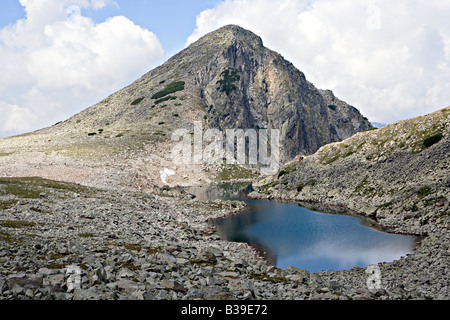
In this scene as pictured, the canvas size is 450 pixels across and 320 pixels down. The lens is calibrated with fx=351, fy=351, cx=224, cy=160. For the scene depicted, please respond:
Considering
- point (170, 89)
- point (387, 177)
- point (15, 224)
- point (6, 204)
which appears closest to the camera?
point (15, 224)

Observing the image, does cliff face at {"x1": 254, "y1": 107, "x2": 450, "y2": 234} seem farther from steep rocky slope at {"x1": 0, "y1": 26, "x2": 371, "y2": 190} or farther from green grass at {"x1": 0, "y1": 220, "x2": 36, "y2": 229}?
green grass at {"x1": 0, "y1": 220, "x2": 36, "y2": 229}

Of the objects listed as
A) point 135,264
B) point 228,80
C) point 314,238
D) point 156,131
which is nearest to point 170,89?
point 228,80

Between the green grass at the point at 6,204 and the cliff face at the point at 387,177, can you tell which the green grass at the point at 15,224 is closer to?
the green grass at the point at 6,204

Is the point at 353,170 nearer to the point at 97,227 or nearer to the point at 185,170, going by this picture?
the point at 185,170

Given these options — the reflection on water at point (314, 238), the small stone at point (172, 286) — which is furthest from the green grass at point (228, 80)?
the small stone at point (172, 286)

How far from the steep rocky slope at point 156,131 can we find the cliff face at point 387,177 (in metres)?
37.4

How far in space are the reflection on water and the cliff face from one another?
6577mm

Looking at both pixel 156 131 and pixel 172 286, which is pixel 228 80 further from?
pixel 172 286

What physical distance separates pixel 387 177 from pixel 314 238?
32.6m

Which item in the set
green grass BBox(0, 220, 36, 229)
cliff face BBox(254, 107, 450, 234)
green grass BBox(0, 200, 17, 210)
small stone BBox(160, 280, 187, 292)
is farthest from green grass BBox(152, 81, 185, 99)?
small stone BBox(160, 280, 187, 292)

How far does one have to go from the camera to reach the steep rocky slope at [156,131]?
103562 mm

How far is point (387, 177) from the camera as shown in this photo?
81.2 metres

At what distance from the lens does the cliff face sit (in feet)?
207

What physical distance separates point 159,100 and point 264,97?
191 feet
